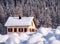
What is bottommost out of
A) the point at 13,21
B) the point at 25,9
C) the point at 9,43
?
the point at 25,9

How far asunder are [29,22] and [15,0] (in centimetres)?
6957

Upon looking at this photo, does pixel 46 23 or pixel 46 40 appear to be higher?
pixel 46 40

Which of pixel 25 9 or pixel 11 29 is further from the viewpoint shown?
pixel 25 9

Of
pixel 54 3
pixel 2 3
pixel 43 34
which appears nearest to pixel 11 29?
pixel 43 34

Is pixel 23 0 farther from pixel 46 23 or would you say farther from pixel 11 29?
pixel 11 29

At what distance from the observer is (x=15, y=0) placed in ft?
332

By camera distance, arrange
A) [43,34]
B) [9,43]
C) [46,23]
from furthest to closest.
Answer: [46,23]
[43,34]
[9,43]

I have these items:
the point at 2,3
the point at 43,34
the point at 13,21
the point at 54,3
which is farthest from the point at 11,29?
the point at 54,3

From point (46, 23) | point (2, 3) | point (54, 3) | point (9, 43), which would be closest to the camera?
point (9, 43)

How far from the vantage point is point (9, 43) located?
13.6ft

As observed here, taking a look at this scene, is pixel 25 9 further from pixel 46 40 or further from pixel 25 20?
pixel 46 40

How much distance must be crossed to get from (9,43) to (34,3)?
94937 millimetres

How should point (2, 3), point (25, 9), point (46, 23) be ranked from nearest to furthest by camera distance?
point (46, 23) → point (25, 9) → point (2, 3)

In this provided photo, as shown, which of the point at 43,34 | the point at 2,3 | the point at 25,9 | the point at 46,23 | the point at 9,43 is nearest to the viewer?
the point at 9,43
